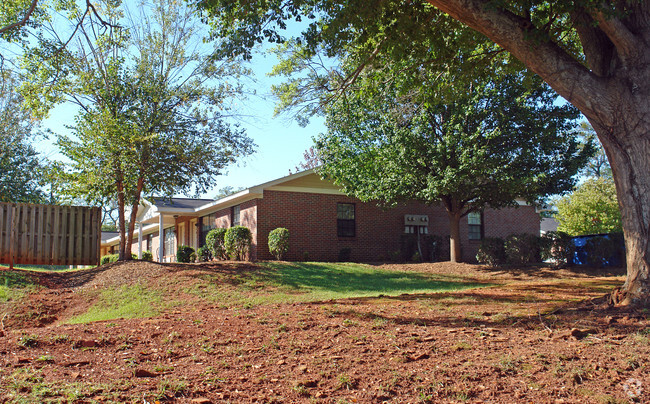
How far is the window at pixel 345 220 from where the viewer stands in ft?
68.1

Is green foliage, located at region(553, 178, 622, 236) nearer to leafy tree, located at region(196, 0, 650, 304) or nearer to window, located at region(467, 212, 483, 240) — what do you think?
window, located at region(467, 212, 483, 240)

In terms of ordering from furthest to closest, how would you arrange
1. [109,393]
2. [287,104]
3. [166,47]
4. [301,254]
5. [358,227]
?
[358,227] → [301,254] → [166,47] → [287,104] → [109,393]

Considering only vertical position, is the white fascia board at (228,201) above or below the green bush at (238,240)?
above

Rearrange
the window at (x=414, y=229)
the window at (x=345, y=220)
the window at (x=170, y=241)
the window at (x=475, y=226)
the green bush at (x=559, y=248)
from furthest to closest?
the window at (x=170, y=241) → the window at (x=475, y=226) → the window at (x=414, y=229) → the window at (x=345, y=220) → the green bush at (x=559, y=248)

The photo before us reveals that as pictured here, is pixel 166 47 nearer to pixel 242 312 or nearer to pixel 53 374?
pixel 242 312

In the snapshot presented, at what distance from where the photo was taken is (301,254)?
19.7m

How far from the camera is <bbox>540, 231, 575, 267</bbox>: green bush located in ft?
52.7

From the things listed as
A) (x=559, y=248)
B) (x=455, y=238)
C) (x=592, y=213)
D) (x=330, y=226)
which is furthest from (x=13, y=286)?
(x=592, y=213)

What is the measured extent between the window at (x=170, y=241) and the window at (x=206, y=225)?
4668 mm

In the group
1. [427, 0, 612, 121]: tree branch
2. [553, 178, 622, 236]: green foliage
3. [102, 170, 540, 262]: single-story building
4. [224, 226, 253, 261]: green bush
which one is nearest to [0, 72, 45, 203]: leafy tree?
[102, 170, 540, 262]: single-story building

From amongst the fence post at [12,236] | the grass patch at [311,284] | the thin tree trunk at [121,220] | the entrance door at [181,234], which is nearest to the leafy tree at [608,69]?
the grass patch at [311,284]

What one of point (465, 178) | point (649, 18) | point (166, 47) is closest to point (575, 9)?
point (649, 18)

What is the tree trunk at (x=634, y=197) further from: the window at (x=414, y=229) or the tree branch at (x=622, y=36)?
the window at (x=414, y=229)

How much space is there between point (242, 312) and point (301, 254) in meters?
12.4
